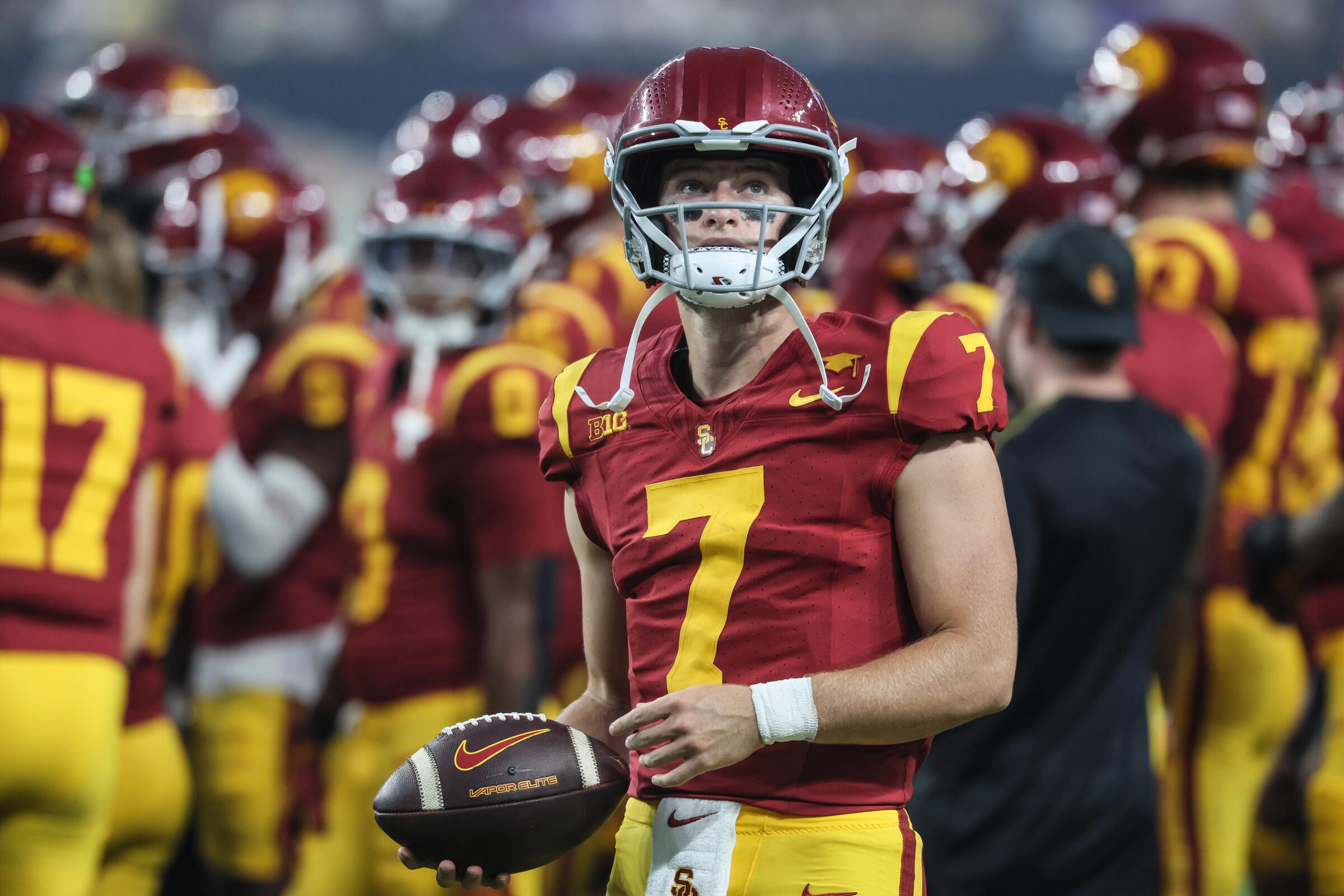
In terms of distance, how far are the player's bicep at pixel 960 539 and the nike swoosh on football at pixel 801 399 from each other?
0.15 metres

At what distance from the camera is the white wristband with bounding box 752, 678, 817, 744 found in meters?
2.01

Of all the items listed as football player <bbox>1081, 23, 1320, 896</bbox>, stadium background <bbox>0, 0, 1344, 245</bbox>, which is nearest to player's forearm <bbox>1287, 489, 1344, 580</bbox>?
football player <bbox>1081, 23, 1320, 896</bbox>

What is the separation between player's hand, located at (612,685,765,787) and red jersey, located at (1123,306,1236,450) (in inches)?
97.8

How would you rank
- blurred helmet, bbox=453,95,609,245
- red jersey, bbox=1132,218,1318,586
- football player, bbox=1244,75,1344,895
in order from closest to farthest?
1. football player, bbox=1244,75,1344,895
2. red jersey, bbox=1132,218,1318,586
3. blurred helmet, bbox=453,95,609,245

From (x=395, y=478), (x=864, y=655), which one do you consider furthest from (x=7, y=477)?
(x=864, y=655)

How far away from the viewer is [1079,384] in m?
3.49

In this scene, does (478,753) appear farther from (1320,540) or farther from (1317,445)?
(1317,445)

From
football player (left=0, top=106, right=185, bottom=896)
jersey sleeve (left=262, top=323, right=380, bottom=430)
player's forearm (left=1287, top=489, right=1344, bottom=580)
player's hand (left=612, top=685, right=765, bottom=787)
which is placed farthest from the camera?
jersey sleeve (left=262, top=323, right=380, bottom=430)

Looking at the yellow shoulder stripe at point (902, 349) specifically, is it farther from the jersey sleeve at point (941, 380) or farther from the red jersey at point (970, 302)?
the red jersey at point (970, 302)

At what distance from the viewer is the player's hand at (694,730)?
1961mm

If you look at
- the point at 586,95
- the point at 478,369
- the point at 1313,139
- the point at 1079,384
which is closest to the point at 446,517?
the point at 478,369

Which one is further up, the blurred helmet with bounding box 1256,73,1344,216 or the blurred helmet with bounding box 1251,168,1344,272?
the blurred helmet with bounding box 1256,73,1344,216

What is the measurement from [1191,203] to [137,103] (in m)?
4.21

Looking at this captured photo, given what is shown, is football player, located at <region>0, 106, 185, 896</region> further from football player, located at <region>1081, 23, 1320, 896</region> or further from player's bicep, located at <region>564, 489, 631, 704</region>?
football player, located at <region>1081, 23, 1320, 896</region>
